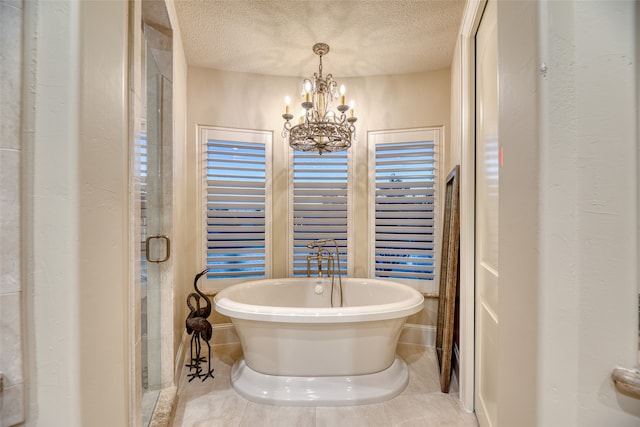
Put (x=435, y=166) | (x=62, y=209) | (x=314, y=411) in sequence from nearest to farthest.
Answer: (x=62, y=209) < (x=314, y=411) < (x=435, y=166)

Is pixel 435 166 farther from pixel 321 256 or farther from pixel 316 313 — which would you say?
pixel 316 313

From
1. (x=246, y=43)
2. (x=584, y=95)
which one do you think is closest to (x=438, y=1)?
(x=246, y=43)

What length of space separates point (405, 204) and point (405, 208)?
42 mm

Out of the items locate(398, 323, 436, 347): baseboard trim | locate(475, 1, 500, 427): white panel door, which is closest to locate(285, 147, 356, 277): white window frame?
locate(398, 323, 436, 347): baseboard trim

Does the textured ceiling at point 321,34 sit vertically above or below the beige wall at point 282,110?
above

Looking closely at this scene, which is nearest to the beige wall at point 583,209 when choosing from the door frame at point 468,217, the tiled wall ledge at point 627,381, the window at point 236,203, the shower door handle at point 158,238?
the tiled wall ledge at point 627,381

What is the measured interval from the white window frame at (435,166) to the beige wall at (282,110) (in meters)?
0.05

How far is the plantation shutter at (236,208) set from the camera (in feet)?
9.84

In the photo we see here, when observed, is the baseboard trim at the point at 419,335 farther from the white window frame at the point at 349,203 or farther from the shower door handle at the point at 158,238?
the shower door handle at the point at 158,238

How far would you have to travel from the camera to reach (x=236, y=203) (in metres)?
3.04

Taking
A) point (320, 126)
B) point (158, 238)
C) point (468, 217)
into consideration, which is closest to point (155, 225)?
point (158, 238)

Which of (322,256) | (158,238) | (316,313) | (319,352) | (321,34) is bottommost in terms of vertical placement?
(319,352)

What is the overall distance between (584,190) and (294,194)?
259cm

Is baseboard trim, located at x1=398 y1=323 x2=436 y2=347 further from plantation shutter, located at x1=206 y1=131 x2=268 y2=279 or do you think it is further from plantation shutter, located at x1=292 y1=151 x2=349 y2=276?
plantation shutter, located at x1=206 y1=131 x2=268 y2=279
